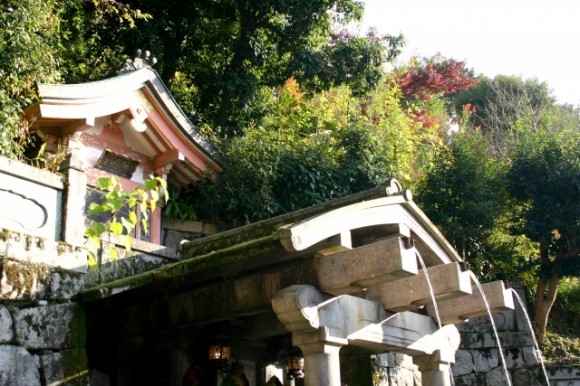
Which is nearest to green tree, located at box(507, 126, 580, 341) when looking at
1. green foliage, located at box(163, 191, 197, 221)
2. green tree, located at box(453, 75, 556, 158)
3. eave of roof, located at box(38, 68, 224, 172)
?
eave of roof, located at box(38, 68, 224, 172)

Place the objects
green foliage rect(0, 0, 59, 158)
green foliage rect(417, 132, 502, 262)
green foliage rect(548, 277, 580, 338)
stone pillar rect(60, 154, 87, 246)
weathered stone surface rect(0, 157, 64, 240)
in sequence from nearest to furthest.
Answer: weathered stone surface rect(0, 157, 64, 240), stone pillar rect(60, 154, 87, 246), green foliage rect(0, 0, 59, 158), green foliage rect(417, 132, 502, 262), green foliage rect(548, 277, 580, 338)

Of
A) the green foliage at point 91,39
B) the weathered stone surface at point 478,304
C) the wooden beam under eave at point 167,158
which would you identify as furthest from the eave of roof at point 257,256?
the green foliage at point 91,39

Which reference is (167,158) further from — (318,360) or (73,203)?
(318,360)

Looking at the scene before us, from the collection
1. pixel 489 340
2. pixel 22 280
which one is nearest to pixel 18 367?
pixel 22 280

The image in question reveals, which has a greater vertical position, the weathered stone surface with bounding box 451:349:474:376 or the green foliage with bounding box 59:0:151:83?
the green foliage with bounding box 59:0:151:83

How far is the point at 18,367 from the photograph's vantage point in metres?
6.40

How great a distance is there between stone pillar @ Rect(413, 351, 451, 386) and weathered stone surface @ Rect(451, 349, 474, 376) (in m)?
5.97

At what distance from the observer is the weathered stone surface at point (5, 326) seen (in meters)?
6.37

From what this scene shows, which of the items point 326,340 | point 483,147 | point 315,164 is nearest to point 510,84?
point 483,147

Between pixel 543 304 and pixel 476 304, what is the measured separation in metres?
7.94

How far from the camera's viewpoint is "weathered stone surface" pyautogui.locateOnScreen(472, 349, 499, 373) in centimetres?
1433

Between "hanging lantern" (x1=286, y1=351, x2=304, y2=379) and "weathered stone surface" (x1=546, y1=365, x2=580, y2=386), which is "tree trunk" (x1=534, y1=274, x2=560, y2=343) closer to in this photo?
"weathered stone surface" (x1=546, y1=365, x2=580, y2=386)

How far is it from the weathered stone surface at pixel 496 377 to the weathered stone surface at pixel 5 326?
1090cm

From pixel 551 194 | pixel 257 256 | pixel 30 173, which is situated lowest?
pixel 257 256
